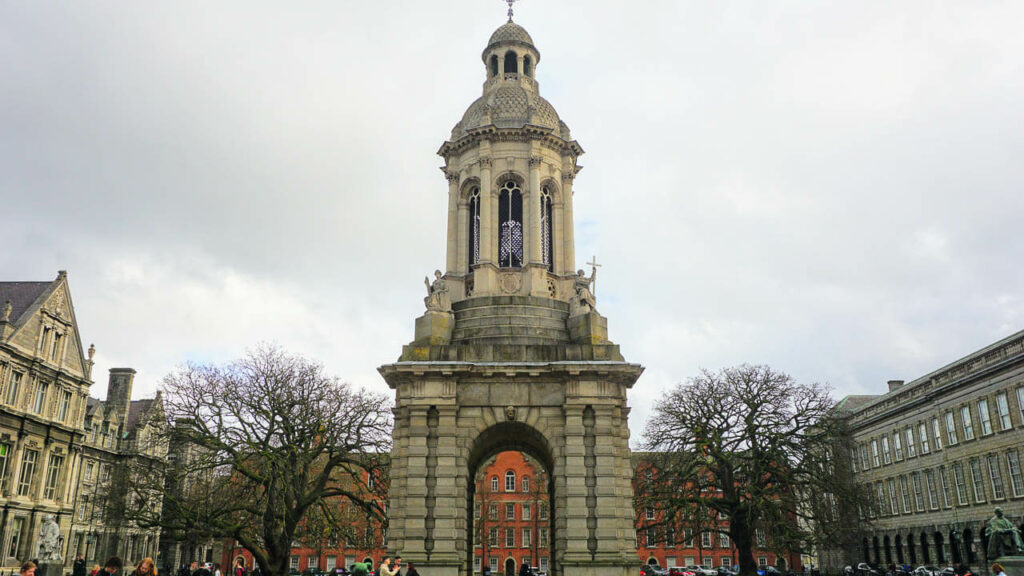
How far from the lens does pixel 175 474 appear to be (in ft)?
117

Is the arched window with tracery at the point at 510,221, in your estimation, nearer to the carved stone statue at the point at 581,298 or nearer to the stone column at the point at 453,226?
the stone column at the point at 453,226

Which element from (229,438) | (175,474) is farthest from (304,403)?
(175,474)

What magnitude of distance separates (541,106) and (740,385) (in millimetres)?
25490

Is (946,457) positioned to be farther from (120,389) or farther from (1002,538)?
(120,389)

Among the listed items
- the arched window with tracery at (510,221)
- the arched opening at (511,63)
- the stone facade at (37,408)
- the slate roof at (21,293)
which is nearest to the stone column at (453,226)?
the arched window with tracery at (510,221)

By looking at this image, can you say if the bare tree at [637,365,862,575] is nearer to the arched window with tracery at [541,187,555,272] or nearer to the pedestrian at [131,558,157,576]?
the arched window with tracery at [541,187,555,272]

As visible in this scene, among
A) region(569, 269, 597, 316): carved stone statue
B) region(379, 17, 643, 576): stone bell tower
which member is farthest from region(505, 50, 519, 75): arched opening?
region(569, 269, 597, 316): carved stone statue

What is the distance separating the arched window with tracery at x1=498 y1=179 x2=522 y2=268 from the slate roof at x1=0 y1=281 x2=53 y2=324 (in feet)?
125

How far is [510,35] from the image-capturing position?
32.3 m

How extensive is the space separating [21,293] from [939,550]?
7032 centimetres

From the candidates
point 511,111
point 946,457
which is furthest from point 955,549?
point 511,111

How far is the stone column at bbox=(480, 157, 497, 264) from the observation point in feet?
93.3

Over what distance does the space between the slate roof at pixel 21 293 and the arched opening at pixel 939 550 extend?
2676 inches

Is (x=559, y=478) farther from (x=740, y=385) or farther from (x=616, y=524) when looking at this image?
(x=740, y=385)
